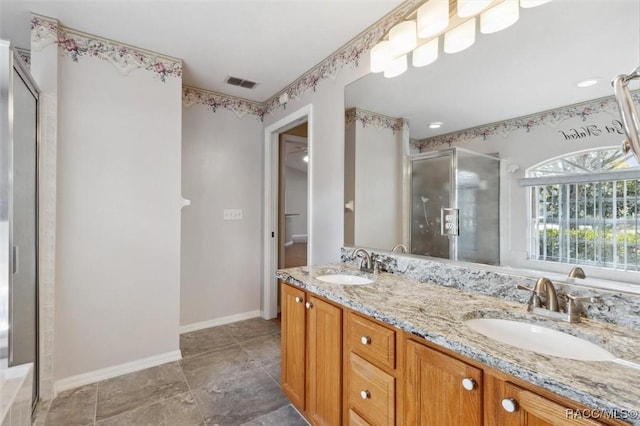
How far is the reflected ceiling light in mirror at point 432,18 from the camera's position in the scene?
1.44 m

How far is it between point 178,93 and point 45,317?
71.3 inches

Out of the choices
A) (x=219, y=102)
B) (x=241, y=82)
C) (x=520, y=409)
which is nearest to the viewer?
(x=520, y=409)

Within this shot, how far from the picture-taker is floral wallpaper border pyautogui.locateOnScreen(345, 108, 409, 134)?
1679mm

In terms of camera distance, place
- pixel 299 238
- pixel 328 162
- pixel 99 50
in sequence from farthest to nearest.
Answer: pixel 299 238 < pixel 328 162 < pixel 99 50

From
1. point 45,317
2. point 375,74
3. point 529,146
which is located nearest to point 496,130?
point 529,146

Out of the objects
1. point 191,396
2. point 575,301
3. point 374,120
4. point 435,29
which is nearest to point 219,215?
point 191,396

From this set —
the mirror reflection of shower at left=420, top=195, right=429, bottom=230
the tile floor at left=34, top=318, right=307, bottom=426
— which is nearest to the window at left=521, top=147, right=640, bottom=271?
the mirror reflection of shower at left=420, top=195, right=429, bottom=230

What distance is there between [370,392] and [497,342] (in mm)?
565

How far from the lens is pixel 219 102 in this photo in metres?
2.99

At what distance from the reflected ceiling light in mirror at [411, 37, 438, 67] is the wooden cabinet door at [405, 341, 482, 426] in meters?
1.44

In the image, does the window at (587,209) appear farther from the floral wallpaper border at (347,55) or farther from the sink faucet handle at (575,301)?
the floral wallpaper border at (347,55)

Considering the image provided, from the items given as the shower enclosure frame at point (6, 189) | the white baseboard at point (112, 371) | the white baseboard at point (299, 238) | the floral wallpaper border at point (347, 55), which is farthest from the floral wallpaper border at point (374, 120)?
the white baseboard at point (299, 238)

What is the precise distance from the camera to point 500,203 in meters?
1.25

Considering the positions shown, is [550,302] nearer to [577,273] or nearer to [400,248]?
[577,273]
